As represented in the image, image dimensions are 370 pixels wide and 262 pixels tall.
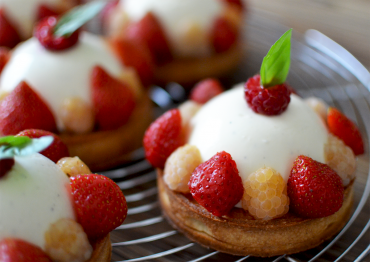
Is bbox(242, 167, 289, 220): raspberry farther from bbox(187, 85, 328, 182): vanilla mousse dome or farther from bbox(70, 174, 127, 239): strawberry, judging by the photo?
bbox(70, 174, 127, 239): strawberry

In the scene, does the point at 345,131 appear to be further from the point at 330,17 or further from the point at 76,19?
the point at 330,17

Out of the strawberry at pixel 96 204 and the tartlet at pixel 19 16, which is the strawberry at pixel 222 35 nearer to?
the tartlet at pixel 19 16

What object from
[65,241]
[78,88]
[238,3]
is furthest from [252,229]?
[238,3]

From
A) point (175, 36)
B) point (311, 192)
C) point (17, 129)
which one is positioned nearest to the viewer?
Result: point (311, 192)

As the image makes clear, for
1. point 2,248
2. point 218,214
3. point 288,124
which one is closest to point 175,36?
point 288,124

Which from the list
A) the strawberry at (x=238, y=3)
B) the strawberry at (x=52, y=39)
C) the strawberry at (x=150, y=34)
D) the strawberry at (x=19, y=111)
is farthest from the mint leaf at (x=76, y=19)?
the strawberry at (x=238, y=3)

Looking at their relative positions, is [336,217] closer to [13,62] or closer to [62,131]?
[62,131]
